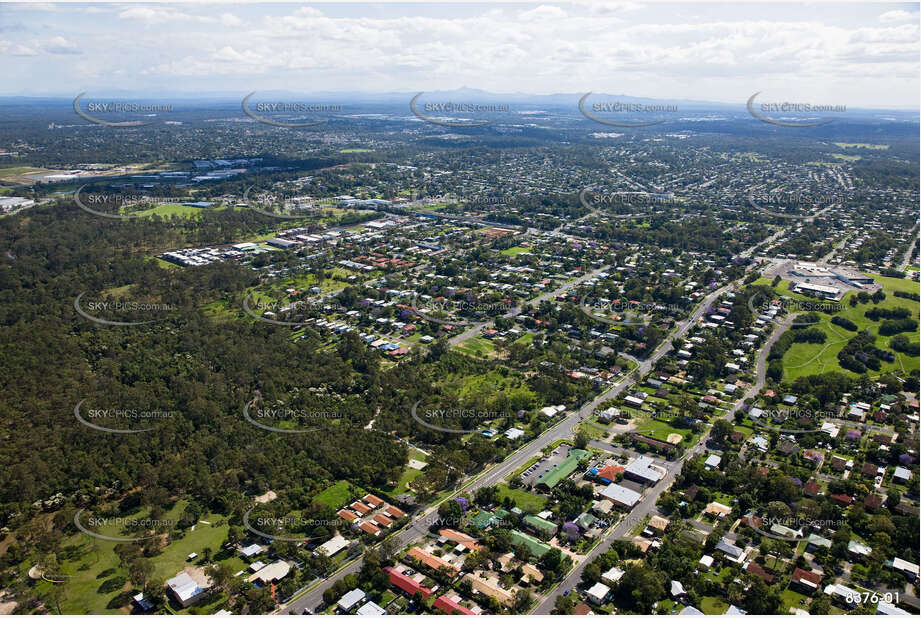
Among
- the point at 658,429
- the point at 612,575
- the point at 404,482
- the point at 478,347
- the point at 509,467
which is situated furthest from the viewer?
the point at 478,347

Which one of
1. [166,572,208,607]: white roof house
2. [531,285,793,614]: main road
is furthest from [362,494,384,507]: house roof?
[531,285,793,614]: main road

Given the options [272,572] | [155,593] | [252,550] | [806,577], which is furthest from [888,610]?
[155,593]

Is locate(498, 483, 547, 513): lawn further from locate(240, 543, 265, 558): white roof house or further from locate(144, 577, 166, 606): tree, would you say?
locate(144, 577, 166, 606): tree

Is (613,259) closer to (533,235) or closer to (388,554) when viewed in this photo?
(533,235)

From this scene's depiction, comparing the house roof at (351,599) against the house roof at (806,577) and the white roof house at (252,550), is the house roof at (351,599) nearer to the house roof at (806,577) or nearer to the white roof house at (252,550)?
the white roof house at (252,550)

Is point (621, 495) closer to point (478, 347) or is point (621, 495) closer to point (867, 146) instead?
point (478, 347)

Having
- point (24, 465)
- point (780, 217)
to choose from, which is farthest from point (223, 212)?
point (780, 217)
